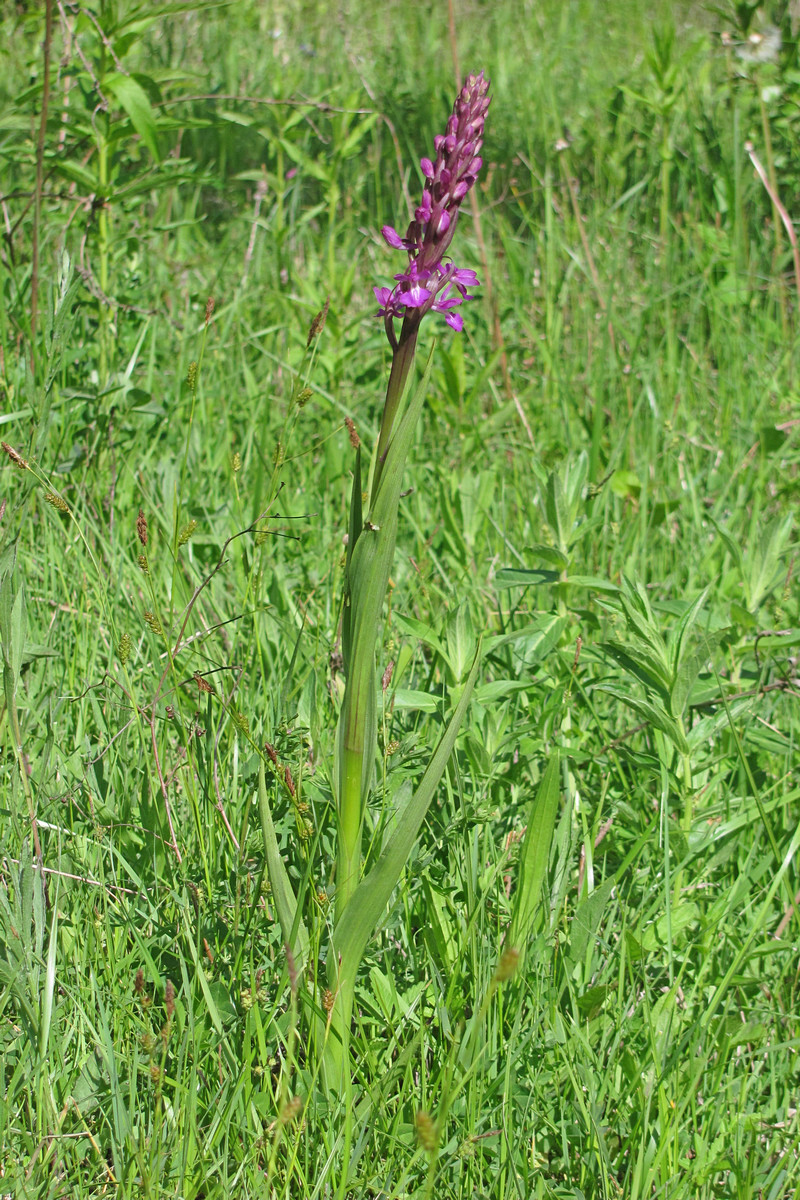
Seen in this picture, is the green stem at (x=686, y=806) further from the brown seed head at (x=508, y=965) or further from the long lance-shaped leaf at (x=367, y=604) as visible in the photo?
the brown seed head at (x=508, y=965)

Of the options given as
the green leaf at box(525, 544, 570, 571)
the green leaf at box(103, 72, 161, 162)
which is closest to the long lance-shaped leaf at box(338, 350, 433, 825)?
the green leaf at box(525, 544, 570, 571)

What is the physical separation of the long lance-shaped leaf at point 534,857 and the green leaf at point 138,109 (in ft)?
6.15

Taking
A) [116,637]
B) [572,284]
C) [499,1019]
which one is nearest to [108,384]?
[116,637]

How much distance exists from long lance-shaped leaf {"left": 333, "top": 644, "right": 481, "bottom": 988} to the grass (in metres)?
0.06

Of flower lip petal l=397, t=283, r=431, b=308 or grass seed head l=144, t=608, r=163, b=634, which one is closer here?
flower lip petal l=397, t=283, r=431, b=308

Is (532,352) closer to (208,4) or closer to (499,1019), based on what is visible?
(208,4)

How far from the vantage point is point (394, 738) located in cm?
172

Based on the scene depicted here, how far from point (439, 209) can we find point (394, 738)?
0.98 metres

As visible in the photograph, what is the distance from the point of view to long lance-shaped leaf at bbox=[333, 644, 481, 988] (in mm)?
1083

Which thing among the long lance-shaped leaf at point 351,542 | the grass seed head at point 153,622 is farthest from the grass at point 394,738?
the long lance-shaped leaf at point 351,542

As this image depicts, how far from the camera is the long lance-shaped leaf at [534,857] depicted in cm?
133

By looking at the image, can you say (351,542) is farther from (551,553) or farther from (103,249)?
(103,249)

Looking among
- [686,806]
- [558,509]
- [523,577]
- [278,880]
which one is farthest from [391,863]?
[558,509]

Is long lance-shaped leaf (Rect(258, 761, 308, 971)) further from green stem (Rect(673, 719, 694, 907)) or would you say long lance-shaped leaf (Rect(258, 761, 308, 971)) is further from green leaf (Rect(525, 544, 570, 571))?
green leaf (Rect(525, 544, 570, 571))
